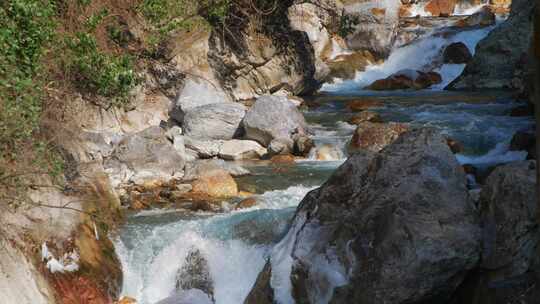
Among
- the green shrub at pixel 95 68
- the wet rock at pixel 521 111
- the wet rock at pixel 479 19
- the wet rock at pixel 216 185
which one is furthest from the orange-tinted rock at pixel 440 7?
the green shrub at pixel 95 68

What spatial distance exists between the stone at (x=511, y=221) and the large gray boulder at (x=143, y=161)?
6263mm

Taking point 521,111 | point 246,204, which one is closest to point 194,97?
point 246,204

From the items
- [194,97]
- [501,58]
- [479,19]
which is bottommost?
[194,97]

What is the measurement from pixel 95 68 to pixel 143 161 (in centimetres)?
198

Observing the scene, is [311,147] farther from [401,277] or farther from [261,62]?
[401,277]

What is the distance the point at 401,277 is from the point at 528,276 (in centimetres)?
98

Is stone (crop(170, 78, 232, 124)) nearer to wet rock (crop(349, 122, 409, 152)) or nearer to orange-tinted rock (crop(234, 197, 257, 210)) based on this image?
wet rock (crop(349, 122, 409, 152))

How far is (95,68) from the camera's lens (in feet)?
34.0

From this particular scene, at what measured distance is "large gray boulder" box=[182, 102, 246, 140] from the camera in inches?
546

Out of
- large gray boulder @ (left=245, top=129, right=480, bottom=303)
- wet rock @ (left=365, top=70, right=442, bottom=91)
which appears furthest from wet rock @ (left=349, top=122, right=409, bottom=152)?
wet rock @ (left=365, top=70, right=442, bottom=91)

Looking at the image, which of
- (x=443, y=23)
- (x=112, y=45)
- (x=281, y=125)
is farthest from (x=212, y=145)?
(x=443, y=23)

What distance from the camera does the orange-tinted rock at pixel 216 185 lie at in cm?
1064

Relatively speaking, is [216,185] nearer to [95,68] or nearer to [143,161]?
[143,161]

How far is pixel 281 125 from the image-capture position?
13.6 m
